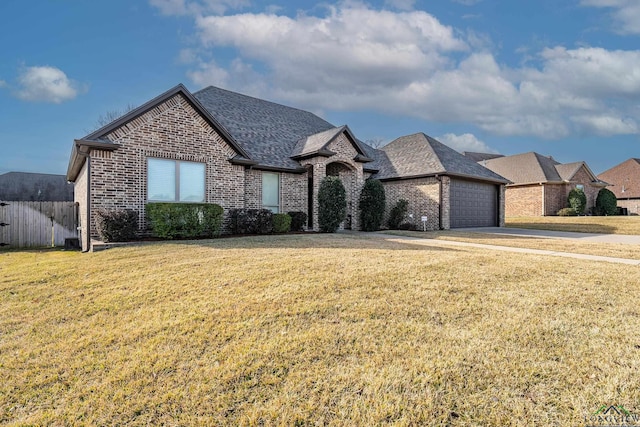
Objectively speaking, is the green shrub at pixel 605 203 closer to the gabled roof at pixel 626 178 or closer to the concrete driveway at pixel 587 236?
the gabled roof at pixel 626 178

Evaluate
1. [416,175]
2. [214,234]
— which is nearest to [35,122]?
[214,234]

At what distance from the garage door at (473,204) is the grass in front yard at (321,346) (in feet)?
39.1

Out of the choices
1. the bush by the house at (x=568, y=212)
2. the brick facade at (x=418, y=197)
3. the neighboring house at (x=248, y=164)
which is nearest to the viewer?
the neighboring house at (x=248, y=164)

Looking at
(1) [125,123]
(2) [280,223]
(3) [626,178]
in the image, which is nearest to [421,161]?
(2) [280,223]

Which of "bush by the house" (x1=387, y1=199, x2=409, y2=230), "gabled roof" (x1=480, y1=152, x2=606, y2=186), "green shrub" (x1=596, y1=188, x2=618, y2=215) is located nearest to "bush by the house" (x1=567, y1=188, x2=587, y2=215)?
"gabled roof" (x1=480, y1=152, x2=606, y2=186)

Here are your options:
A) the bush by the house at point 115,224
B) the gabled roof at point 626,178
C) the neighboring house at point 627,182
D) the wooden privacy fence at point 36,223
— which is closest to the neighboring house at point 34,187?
the wooden privacy fence at point 36,223

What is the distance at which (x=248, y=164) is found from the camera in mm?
13195

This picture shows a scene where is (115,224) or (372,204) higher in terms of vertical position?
(372,204)

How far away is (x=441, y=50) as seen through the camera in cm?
1684

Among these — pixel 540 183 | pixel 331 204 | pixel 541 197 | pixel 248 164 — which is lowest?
pixel 331 204

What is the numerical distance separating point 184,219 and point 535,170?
28.5 metres

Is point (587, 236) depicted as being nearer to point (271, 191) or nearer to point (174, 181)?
point (271, 191)

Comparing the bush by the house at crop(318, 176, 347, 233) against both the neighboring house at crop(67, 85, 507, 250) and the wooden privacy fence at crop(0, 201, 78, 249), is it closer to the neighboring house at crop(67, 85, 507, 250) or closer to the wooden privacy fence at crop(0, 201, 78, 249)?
the neighboring house at crop(67, 85, 507, 250)

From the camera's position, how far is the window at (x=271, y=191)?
14466 mm
